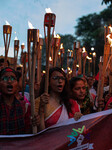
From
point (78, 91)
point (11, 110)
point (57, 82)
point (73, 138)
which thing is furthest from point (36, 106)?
point (78, 91)

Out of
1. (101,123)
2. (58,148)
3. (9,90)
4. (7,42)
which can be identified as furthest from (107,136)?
(7,42)

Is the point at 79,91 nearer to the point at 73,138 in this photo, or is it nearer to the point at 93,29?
the point at 73,138

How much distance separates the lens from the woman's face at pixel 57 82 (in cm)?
276

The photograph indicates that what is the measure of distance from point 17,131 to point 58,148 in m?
0.47

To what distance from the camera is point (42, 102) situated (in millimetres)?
2215

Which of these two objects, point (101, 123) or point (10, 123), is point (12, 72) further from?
point (101, 123)

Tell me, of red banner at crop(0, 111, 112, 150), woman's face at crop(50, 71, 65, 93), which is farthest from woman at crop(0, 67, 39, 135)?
woman's face at crop(50, 71, 65, 93)

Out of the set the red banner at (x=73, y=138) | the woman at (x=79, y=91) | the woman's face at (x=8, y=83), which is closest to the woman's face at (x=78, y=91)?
the woman at (x=79, y=91)

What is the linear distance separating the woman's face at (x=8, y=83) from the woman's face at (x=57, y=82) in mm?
459

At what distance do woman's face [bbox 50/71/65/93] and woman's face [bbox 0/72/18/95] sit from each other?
46cm

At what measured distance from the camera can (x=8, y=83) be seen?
2.52 meters

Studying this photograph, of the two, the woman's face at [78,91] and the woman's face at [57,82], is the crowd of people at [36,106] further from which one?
the woman's face at [78,91]

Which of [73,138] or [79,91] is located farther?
[79,91]

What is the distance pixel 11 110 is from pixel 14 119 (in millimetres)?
104
